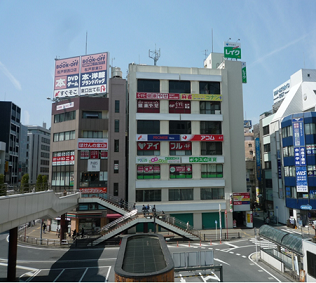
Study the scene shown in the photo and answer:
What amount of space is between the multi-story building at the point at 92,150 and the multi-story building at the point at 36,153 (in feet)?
216

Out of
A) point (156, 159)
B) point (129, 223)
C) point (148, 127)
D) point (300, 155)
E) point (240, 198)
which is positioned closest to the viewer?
point (129, 223)

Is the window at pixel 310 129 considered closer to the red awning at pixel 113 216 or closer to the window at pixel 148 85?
the window at pixel 148 85

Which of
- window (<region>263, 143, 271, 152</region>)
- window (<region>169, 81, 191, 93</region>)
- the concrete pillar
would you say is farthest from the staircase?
window (<region>263, 143, 271, 152</region>)

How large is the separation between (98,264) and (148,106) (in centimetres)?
2733

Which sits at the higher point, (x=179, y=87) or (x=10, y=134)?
(x=179, y=87)

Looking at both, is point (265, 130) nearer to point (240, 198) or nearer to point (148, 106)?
point (240, 198)

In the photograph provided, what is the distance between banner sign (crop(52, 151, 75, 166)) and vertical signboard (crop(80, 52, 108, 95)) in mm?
11127

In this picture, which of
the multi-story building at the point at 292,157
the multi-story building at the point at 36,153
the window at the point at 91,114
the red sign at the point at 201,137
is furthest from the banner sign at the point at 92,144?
the multi-story building at the point at 36,153

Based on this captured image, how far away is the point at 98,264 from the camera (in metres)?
28.6

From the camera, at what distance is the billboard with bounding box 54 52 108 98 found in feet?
158

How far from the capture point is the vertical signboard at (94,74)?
48.1 m

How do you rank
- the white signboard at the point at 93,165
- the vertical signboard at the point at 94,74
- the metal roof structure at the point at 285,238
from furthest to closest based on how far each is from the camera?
the vertical signboard at the point at 94,74
the white signboard at the point at 93,165
the metal roof structure at the point at 285,238

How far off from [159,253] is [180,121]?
1402 inches

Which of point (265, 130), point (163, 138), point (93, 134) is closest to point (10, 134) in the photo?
point (93, 134)
